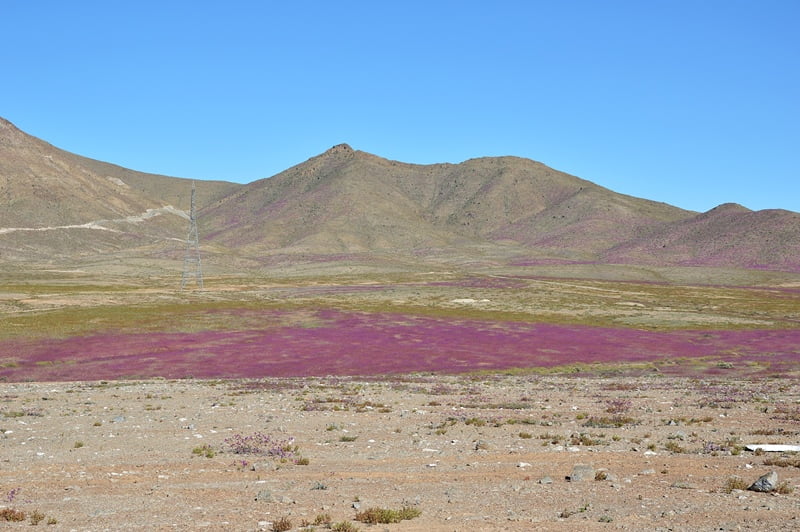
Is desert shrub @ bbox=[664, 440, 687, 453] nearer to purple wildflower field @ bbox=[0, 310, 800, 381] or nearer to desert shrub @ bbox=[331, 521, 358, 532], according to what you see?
desert shrub @ bbox=[331, 521, 358, 532]

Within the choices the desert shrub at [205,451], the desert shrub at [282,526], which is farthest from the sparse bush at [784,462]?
the desert shrub at [205,451]

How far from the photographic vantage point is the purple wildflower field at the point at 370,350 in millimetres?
47750

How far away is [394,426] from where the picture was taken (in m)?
25.1

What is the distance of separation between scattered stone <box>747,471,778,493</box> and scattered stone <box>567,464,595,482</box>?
3658 millimetres

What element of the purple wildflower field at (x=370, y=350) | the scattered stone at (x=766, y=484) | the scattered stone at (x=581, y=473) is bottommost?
the purple wildflower field at (x=370, y=350)

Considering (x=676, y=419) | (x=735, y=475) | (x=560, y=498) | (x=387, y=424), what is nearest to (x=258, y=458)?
(x=387, y=424)

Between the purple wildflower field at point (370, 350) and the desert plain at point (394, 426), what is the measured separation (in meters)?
0.36

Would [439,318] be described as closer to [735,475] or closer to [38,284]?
[735,475]

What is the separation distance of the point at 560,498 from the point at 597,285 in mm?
145238

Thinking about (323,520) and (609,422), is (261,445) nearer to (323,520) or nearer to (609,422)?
(323,520)

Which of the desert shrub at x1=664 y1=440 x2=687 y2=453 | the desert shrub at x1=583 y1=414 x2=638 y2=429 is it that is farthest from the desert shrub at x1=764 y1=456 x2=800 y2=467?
the desert shrub at x1=583 y1=414 x2=638 y2=429

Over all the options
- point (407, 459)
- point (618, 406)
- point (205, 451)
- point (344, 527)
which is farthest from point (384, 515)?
point (618, 406)

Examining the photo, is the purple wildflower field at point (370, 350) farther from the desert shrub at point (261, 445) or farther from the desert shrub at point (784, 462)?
the desert shrub at point (784, 462)

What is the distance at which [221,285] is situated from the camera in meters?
149
